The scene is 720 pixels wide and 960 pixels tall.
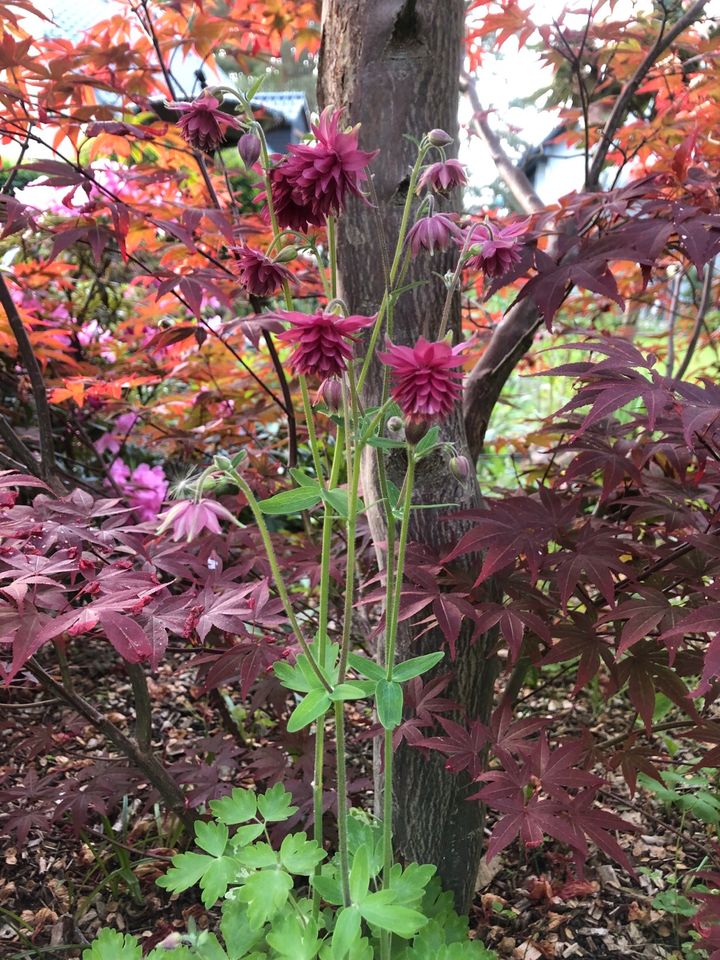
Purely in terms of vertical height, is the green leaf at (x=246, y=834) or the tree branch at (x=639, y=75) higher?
the tree branch at (x=639, y=75)

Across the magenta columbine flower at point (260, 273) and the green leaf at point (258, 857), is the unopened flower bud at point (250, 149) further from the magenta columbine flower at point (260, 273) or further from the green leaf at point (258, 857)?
the green leaf at point (258, 857)

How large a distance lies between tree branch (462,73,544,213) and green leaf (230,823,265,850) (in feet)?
5.18

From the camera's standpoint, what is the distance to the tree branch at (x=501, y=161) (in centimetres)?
197

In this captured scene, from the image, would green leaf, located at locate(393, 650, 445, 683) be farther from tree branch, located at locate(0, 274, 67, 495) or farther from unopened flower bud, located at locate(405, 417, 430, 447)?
tree branch, located at locate(0, 274, 67, 495)

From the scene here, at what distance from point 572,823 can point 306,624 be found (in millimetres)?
Answer: 780

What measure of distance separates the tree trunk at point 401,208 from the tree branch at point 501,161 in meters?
0.72

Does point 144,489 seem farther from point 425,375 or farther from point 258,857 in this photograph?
point 425,375

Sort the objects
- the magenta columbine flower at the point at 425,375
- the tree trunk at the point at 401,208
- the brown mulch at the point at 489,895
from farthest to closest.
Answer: the brown mulch at the point at 489,895
the tree trunk at the point at 401,208
the magenta columbine flower at the point at 425,375

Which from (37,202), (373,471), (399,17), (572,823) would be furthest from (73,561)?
(37,202)

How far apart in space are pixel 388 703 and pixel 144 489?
57.8 inches

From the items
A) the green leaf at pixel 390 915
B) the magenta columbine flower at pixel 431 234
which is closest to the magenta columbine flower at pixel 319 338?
the magenta columbine flower at pixel 431 234

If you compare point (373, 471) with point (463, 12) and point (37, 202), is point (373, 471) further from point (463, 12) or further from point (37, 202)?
point (37, 202)

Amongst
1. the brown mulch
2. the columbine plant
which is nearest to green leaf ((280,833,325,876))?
the columbine plant

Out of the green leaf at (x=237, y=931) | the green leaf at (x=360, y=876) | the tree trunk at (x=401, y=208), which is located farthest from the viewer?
the tree trunk at (x=401, y=208)
